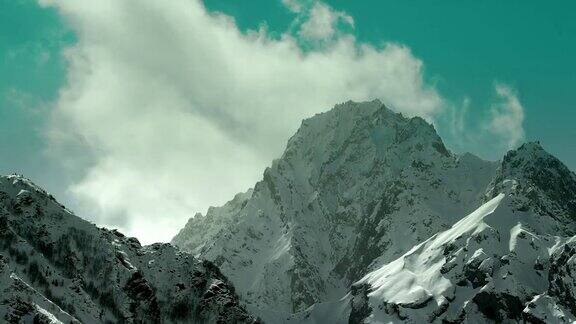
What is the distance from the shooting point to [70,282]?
19325cm

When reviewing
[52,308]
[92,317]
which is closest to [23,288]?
[52,308]

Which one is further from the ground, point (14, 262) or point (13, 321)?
point (14, 262)

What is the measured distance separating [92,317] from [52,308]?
45.6 m

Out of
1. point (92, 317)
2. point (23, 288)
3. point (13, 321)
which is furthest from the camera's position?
point (92, 317)

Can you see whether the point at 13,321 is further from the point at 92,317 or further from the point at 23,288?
the point at 92,317

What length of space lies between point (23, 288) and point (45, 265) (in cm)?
5666

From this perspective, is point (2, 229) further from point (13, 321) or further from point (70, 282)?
point (13, 321)

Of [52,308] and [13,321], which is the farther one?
[52,308]

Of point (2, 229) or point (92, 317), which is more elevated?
point (2, 229)

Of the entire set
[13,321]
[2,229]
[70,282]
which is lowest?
[13,321]

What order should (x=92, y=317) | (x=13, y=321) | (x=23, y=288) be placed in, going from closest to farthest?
(x=13, y=321) → (x=23, y=288) → (x=92, y=317)

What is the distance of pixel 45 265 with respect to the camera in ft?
621

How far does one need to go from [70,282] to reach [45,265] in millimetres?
8582

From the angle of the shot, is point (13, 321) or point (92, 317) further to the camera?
point (92, 317)
